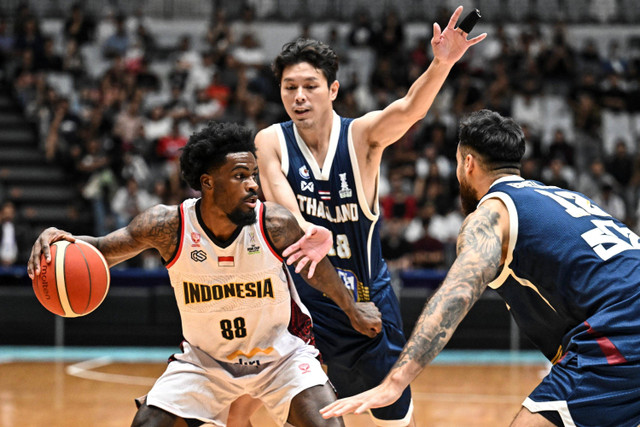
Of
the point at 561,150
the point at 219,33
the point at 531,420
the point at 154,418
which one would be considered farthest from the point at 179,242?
the point at 219,33

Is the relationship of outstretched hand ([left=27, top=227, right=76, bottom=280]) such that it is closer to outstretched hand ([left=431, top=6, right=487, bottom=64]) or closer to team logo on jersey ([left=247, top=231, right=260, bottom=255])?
team logo on jersey ([left=247, top=231, right=260, bottom=255])

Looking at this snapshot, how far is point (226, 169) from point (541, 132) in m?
12.1

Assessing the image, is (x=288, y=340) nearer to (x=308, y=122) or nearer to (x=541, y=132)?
(x=308, y=122)

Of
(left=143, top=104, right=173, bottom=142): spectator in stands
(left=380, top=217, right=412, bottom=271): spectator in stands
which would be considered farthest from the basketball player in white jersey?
(left=143, top=104, right=173, bottom=142): spectator in stands

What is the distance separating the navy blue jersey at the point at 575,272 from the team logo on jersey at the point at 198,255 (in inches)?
62.4

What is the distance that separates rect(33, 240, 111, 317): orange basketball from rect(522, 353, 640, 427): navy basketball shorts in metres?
2.33

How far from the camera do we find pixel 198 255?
443cm

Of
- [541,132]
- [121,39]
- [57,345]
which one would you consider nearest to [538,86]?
[541,132]

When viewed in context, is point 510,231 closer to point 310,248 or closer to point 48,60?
point 310,248

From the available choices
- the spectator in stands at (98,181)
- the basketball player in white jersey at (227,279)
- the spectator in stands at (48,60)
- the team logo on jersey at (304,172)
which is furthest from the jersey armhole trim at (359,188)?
the spectator in stands at (48,60)

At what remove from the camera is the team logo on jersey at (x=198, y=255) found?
14.5 ft

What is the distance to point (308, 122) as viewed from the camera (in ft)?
16.9

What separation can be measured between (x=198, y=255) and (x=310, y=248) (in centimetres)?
63

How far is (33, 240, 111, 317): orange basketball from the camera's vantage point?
14.3ft
